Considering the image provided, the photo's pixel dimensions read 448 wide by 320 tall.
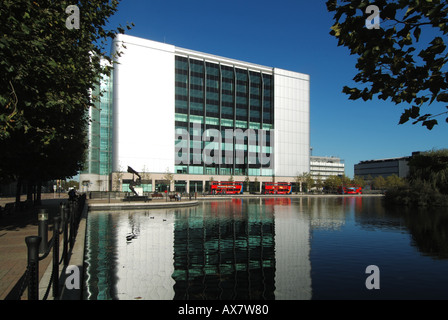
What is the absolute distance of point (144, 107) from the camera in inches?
2928

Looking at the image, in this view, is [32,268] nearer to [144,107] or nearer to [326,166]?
[144,107]

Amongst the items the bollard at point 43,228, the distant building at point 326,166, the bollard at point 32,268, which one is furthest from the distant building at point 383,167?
the bollard at point 32,268

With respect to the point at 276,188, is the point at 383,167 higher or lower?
higher

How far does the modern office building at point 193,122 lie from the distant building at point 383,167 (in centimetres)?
9504

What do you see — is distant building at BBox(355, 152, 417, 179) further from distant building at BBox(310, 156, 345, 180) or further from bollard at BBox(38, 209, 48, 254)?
bollard at BBox(38, 209, 48, 254)

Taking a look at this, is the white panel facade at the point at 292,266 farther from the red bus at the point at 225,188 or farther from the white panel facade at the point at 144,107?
the white panel facade at the point at 144,107

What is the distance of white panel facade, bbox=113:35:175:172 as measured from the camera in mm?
71875

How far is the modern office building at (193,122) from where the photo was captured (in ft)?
240

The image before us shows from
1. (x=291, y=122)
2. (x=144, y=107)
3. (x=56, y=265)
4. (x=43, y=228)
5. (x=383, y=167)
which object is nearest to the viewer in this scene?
(x=56, y=265)

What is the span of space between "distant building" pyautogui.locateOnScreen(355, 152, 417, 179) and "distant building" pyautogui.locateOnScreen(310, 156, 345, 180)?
44.5 ft

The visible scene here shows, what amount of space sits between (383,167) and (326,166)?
31.3 metres

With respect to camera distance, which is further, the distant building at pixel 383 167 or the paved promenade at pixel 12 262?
the distant building at pixel 383 167

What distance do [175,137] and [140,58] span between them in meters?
20.3

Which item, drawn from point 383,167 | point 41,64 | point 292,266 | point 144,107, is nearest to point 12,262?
point 41,64
